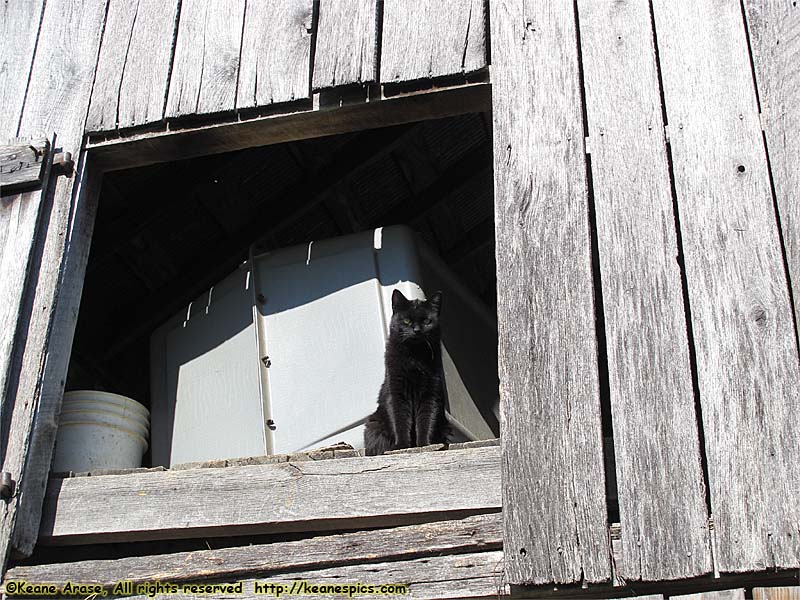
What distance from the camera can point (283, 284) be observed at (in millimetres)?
5152

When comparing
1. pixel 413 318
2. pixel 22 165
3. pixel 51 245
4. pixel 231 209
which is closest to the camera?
pixel 51 245

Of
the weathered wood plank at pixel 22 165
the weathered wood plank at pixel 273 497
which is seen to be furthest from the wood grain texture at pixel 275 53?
the weathered wood plank at pixel 273 497

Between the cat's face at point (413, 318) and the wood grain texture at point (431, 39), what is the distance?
137 centimetres

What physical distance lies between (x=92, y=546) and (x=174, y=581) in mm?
554

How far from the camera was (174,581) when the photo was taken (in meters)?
3.36

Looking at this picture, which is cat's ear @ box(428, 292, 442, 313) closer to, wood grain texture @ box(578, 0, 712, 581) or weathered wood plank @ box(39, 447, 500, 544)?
wood grain texture @ box(578, 0, 712, 581)

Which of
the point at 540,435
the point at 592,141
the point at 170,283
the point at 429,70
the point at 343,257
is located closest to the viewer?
the point at 540,435

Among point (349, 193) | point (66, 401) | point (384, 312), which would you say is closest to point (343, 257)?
point (384, 312)

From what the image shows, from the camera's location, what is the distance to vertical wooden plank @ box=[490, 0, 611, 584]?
10.1ft

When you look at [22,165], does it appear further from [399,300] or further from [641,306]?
[641,306]

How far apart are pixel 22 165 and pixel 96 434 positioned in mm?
1172

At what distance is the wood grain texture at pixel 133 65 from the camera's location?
432 centimetres

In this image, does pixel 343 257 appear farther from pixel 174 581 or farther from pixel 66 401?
pixel 174 581

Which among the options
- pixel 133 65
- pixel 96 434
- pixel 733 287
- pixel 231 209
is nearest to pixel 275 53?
pixel 133 65
